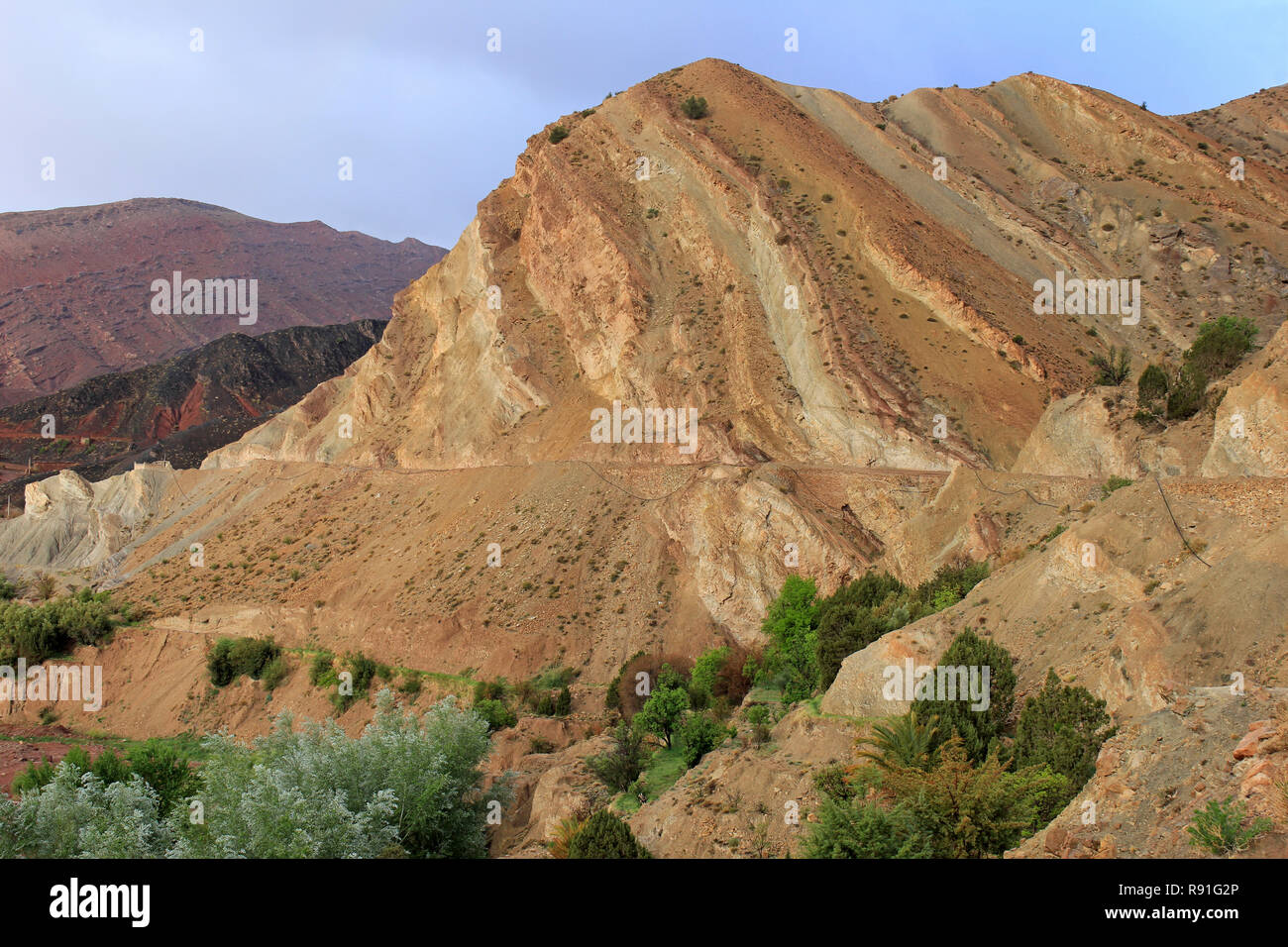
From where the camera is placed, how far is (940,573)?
67.2 feet

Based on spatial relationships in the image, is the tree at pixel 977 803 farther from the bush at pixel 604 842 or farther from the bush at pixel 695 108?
the bush at pixel 695 108

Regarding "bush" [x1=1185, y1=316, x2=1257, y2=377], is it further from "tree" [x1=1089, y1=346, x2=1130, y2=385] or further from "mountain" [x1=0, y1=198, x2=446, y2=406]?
"mountain" [x1=0, y1=198, x2=446, y2=406]

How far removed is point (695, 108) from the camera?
44906mm

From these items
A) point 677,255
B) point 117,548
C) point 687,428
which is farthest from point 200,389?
point 687,428

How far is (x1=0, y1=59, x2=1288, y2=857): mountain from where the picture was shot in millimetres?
13398

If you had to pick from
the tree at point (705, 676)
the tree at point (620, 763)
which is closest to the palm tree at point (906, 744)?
the tree at point (620, 763)

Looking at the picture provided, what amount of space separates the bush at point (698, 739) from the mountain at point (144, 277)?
114204mm

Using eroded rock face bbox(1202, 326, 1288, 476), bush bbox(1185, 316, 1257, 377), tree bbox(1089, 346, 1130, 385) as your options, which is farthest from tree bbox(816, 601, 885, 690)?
tree bbox(1089, 346, 1130, 385)

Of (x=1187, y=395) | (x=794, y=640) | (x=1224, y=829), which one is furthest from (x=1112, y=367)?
(x=1224, y=829)

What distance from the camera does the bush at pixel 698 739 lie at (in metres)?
17.2

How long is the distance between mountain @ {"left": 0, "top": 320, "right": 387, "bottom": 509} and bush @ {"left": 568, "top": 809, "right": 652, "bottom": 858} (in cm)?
7068

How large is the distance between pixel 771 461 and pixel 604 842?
68.6 ft
